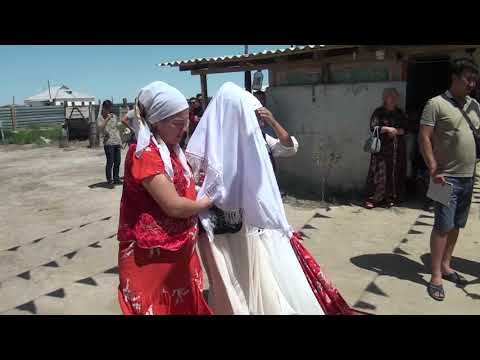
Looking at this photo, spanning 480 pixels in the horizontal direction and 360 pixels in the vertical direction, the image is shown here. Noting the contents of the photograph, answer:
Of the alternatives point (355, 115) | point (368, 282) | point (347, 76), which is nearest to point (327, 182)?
point (355, 115)

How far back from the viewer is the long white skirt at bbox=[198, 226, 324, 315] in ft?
8.16

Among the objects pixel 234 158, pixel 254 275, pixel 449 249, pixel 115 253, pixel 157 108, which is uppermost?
pixel 157 108

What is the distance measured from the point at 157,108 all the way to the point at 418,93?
24.0 feet

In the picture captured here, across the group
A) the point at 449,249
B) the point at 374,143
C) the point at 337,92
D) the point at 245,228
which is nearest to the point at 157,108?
the point at 245,228

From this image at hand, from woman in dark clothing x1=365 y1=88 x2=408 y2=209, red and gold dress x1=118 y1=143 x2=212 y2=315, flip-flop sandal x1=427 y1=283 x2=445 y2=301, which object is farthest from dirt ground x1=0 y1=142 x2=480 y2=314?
red and gold dress x1=118 y1=143 x2=212 y2=315

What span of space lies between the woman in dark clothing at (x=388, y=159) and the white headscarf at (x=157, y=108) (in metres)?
5.04

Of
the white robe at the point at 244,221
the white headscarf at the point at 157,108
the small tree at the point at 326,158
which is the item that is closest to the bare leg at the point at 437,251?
the white robe at the point at 244,221

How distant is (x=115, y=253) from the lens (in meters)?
4.74

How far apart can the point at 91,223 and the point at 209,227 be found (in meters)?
4.09

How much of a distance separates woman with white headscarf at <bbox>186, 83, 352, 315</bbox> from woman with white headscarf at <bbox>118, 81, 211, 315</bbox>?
203mm

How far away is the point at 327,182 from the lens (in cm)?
752

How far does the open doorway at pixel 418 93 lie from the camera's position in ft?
22.4

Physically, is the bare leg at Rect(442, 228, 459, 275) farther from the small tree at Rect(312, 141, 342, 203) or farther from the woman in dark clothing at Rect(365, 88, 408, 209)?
the small tree at Rect(312, 141, 342, 203)

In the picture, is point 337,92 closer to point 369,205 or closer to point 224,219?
point 369,205
